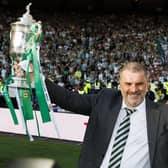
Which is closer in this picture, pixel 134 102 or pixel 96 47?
pixel 134 102

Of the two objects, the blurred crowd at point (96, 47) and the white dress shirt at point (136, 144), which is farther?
the blurred crowd at point (96, 47)

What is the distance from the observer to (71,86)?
756 inches

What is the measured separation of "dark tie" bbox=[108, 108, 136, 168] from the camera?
106 inches

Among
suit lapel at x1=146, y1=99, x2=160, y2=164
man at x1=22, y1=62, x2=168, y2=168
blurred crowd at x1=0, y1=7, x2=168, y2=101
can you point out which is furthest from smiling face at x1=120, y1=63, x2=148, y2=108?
blurred crowd at x1=0, y1=7, x2=168, y2=101

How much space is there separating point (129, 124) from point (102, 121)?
146 millimetres


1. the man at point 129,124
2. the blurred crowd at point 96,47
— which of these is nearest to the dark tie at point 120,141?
the man at point 129,124

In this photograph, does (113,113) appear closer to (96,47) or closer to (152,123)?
(152,123)

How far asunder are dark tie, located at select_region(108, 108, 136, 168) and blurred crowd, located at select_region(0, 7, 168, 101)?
14.7 metres

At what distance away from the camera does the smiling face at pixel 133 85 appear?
8.75ft

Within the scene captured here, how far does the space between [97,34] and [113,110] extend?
22290mm

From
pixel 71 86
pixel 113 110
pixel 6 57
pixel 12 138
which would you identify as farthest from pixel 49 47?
pixel 113 110

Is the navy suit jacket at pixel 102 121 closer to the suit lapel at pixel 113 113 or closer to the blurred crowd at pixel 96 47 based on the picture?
the suit lapel at pixel 113 113

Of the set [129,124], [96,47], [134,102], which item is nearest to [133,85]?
[134,102]

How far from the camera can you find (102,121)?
282 cm
